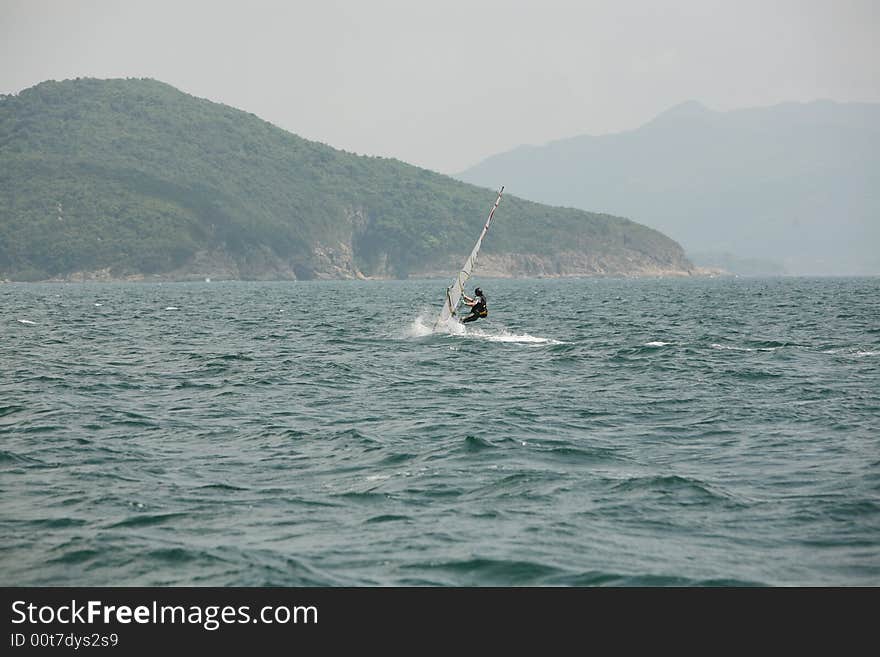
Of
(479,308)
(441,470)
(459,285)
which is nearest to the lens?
(441,470)

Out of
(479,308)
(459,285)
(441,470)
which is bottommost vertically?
(441,470)

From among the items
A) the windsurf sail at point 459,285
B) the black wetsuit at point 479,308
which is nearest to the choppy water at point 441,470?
the black wetsuit at point 479,308

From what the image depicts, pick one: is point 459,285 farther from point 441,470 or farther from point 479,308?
point 441,470

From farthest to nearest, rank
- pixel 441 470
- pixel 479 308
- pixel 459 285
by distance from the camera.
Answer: pixel 459 285 → pixel 479 308 → pixel 441 470

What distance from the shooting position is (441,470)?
1831 cm

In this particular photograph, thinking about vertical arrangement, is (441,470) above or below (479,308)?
below

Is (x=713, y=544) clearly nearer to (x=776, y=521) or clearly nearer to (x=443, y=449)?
(x=776, y=521)

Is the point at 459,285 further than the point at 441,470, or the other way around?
the point at 459,285

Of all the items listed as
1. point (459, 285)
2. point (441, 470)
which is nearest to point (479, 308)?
point (459, 285)

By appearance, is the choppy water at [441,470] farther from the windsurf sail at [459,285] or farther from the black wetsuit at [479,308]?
the windsurf sail at [459,285]

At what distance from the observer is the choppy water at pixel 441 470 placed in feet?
43.0
